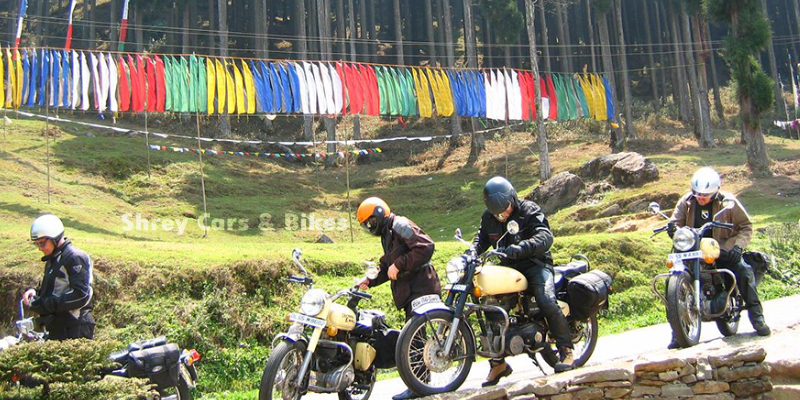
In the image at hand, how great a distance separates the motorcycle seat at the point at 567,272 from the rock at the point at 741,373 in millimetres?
1653

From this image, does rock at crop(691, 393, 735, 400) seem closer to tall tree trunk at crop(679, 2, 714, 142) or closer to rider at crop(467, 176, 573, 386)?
rider at crop(467, 176, 573, 386)

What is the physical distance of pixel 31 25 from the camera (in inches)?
2095

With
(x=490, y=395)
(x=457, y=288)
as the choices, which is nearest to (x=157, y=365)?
(x=457, y=288)

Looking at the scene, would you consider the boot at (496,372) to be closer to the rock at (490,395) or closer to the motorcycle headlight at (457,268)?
the rock at (490,395)

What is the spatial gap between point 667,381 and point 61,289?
5.48 meters

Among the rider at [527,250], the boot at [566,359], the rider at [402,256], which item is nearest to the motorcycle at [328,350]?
the rider at [402,256]

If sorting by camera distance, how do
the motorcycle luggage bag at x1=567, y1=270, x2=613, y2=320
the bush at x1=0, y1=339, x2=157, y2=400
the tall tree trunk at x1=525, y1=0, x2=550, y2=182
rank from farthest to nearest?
the tall tree trunk at x1=525, y1=0, x2=550, y2=182
the motorcycle luggage bag at x1=567, y1=270, x2=613, y2=320
the bush at x1=0, y1=339, x2=157, y2=400

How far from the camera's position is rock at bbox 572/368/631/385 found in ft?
23.1

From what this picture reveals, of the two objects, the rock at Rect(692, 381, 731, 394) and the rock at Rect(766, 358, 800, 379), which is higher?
the rock at Rect(766, 358, 800, 379)

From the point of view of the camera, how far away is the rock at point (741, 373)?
730cm

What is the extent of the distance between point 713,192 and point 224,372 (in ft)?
20.5

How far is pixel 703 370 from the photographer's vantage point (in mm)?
7375

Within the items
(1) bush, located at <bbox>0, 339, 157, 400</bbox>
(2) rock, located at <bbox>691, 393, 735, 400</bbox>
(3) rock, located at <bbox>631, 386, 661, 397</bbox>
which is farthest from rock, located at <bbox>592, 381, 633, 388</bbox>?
(1) bush, located at <bbox>0, 339, 157, 400</bbox>

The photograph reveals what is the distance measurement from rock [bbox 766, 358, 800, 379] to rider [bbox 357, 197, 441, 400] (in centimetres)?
312
